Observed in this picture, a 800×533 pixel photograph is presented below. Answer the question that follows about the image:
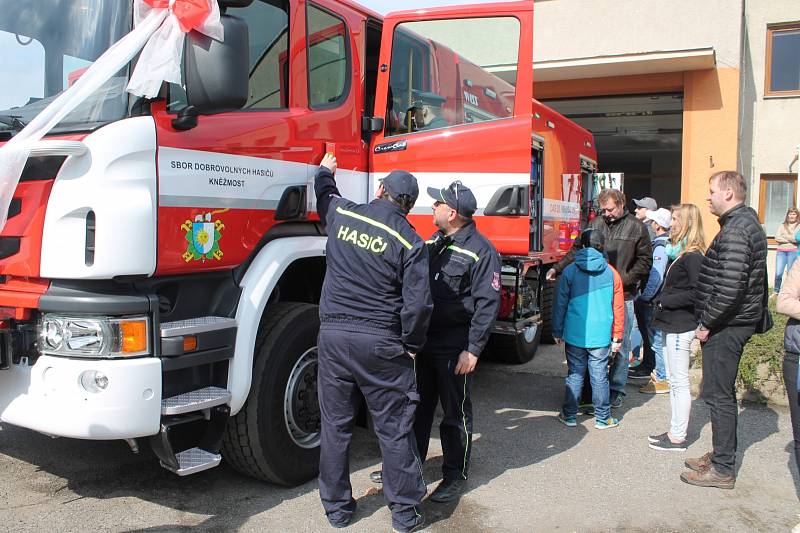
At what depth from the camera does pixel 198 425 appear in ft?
11.4

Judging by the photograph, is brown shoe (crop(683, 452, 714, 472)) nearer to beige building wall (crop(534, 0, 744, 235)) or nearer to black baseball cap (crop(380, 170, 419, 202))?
black baseball cap (crop(380, 170, 419, 202))

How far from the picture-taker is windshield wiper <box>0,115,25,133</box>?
3223 millimetres

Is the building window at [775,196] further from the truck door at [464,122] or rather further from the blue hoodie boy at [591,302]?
the truck door at [464,122]

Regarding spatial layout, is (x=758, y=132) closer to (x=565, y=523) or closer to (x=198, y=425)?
(x=565, y=523)

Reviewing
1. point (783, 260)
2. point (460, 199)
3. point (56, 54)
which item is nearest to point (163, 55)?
point (56, 54)

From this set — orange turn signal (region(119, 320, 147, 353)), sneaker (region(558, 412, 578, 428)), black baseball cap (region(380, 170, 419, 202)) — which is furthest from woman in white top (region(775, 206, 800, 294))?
orange turn signal (region(119, 320, 147, 353))

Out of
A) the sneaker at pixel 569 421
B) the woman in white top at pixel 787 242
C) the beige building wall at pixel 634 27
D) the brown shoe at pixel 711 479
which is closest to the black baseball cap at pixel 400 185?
the brown shoe at pixel 711 479

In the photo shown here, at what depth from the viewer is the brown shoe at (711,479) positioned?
165 inches

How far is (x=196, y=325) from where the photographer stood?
3.28m

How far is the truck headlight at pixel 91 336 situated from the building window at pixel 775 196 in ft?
43.2

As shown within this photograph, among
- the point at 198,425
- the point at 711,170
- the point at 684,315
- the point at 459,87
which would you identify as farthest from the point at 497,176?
the point at 711,170

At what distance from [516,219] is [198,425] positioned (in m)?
2.45

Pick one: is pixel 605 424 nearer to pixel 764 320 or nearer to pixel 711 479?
pixel 711 479

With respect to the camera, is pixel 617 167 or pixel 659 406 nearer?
pixel 659 406
